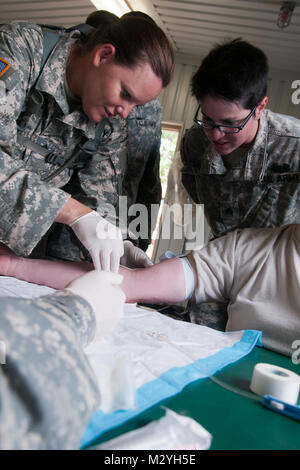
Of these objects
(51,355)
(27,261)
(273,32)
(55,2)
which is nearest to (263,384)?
(51,355)

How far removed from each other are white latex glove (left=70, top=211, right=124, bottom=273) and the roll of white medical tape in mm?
702

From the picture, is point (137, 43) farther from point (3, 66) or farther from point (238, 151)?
point (238, 151)

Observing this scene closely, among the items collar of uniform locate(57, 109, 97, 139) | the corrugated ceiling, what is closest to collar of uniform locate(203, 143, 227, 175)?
collar of uniform locate(57, 109, 97, 139)

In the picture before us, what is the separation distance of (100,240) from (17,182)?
1.14 ft

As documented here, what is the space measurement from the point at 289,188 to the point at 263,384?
1.25 m

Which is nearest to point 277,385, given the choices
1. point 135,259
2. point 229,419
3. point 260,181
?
point 229,419

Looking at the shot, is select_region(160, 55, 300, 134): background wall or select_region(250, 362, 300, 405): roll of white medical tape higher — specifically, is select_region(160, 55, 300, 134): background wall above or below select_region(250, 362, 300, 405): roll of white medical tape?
above

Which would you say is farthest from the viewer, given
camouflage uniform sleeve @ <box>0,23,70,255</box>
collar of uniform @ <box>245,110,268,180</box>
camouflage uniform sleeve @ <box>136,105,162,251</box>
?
camouflage uniform sleeve @ <box>136,105,162,251</box>

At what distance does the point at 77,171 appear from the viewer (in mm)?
2004

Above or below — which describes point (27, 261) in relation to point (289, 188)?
below

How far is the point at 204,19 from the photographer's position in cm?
459

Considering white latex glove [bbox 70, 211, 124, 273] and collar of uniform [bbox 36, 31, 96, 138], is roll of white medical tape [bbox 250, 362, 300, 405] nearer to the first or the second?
white latex glove [bbox 70, 211, 124, 273]

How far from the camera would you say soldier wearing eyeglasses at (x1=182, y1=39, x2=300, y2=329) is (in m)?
1.65

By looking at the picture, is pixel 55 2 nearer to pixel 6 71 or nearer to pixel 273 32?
pixel 273 32
